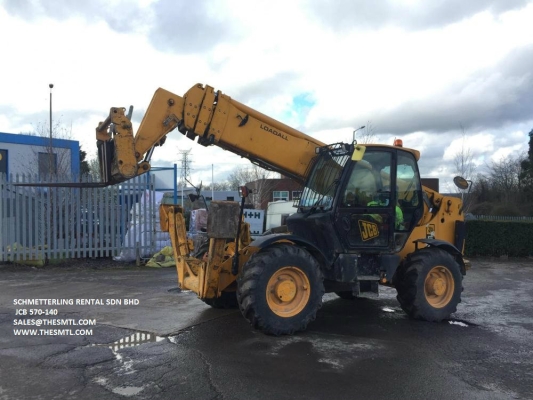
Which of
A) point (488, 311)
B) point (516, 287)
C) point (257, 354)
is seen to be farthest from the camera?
point (516, 287)

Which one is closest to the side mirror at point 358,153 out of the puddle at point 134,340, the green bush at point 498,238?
the puddle at point 134,340

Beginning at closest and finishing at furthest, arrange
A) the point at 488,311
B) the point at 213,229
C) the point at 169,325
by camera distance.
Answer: the point at 213,229 → the point at 169,325 → the point at 488,311

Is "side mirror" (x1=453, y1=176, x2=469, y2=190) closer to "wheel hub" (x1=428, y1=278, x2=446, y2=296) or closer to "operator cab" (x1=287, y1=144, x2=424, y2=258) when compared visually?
"operator cab" (x1=287, y1=144, x2=424, y2=258)

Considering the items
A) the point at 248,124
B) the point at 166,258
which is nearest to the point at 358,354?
the point at 248,124

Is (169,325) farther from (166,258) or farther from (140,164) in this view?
(166,258)

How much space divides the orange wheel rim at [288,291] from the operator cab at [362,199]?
87 cm

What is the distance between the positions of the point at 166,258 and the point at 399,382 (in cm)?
960

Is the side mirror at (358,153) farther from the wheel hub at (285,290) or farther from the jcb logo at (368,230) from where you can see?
the wheel hub at (285,290)

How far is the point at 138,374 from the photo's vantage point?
4.80 meters

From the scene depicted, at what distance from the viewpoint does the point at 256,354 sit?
5.50 m

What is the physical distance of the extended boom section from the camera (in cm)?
646

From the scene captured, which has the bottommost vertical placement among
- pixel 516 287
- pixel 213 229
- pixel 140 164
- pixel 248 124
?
pixel 516 287

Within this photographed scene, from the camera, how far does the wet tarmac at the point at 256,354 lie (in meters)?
→ 4.52

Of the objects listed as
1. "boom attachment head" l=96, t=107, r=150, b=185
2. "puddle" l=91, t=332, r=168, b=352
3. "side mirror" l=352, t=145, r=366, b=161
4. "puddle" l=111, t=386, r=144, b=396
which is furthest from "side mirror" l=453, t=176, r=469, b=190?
"puddle" l=111, t=386, r=144, b=396
